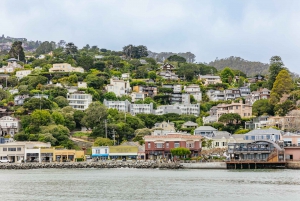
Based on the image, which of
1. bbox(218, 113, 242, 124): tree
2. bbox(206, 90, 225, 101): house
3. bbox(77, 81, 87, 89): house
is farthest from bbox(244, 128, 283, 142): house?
bbox(77, 81, 87, 89): house

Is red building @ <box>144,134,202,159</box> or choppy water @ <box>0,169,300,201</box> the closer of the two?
choppy water @ <box>0,169,300,201</box>

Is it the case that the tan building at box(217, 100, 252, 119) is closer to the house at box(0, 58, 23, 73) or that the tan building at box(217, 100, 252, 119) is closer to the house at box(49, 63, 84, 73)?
the house at box(49, 63, 84, 73)

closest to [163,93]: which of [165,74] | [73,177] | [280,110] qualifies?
[165,74]

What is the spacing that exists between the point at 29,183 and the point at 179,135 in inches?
1189

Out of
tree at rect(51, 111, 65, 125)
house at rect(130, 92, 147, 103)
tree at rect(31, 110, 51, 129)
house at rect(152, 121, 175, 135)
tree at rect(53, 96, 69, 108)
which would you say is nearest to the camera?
tree at rect(31, 110, 51, 129)

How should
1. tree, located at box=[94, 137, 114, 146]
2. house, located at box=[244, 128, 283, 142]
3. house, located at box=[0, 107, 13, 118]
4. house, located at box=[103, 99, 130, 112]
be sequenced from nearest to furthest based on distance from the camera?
house, located at box=[244, 128, 283, 142], tree, located at box=[94, 137, 114, 146], house, located at box=[0, 107, 13, 118], house, located at box=[103, 99, 130, 112]

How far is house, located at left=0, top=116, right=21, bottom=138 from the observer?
94.1 metres

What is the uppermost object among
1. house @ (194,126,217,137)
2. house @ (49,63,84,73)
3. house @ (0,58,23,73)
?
house @ (0,58,23,73)

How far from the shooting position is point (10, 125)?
9425cm

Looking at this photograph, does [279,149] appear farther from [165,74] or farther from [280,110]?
[165,74]

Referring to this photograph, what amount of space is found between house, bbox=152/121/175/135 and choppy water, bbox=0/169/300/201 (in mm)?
29881

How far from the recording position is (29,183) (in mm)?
53562

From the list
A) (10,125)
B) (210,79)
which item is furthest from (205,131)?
(210,79)

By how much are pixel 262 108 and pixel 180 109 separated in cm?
1766
